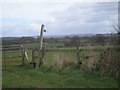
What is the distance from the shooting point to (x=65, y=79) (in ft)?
20.1

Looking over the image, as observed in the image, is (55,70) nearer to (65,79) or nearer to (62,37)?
(65,79)

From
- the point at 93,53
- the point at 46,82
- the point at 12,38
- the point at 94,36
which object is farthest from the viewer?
the point at 12,38

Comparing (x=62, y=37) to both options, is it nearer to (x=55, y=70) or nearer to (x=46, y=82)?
(x=55, y=70)

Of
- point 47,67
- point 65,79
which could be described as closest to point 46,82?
point 65,79

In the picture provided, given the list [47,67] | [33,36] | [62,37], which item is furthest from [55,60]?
[33,36]

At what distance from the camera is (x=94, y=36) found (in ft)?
29.2

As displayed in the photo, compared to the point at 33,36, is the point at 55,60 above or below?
below

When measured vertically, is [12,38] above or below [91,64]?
above


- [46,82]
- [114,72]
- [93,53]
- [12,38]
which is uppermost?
[12,38]

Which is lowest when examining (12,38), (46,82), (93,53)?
(46,82)

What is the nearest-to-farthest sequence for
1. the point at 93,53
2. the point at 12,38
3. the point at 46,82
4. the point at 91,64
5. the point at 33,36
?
1. the point at 46,82
2. the point at 91,64
3. the point at 93,53
4. the point at 12,38
5. the point at 33,36

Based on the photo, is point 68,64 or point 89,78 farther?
point 68,64

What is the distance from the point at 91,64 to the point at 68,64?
1.56m

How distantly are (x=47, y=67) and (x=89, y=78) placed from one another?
281 cm
